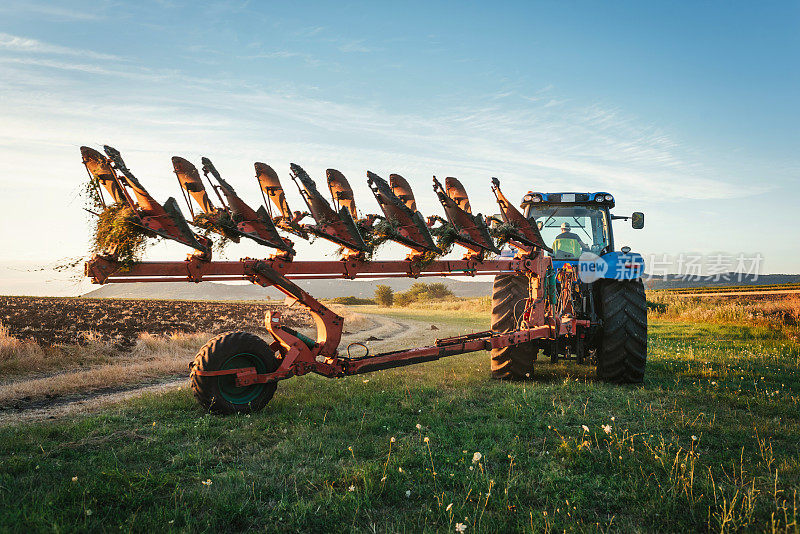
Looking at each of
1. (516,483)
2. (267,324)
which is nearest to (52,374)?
(267,324)

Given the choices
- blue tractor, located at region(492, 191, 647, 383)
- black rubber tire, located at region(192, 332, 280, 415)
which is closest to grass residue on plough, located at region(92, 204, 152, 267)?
black rubber tire, located at region(192, 332, 280, 415)

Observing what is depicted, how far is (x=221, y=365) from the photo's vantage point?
5461 mm

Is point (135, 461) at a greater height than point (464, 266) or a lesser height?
lesser

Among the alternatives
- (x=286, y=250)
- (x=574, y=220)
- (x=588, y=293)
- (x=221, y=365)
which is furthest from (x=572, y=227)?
(x=221, y=365)

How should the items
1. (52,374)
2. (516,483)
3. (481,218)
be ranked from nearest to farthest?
1. (516,483)
2. (481,218)
3. (52,374)

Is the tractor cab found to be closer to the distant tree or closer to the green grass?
the green grass

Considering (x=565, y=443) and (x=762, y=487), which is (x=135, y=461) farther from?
(x=762, y=487)

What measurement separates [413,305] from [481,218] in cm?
4615

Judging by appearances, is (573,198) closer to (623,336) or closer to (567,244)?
(567,244)

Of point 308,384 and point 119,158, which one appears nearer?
point 119,158

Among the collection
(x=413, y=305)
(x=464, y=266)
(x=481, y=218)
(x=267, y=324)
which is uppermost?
(x=481, y=218)

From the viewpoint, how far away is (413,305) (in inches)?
2067

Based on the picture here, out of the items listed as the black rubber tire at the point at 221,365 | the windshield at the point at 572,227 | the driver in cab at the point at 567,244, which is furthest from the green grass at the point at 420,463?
the windshield at the point at 572,227

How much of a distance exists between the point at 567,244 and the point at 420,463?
20.7ft
